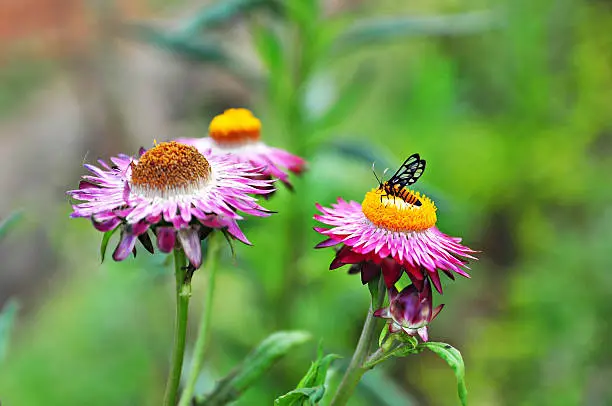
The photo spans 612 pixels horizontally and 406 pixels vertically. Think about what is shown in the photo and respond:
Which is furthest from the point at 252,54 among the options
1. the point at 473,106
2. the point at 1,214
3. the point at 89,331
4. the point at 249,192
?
the point at 249,192

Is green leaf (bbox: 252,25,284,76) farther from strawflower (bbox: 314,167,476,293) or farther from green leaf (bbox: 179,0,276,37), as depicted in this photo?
strawflower (bbox: 314,167,476,293)

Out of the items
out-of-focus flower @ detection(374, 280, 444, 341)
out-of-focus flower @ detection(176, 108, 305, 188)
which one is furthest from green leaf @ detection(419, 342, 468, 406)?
out-of-focus flower @ detection(176, 108, 305, 188)

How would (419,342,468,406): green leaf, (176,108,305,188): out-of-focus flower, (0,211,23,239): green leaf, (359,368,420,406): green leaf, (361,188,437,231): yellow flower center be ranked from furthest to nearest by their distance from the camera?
(359,368,420,406): green leaf → (176,108,305,188): out-of-focus flower → (0,211,23,239): green leaf → (361,188,437,231): yellow flower center → (419,342,468,406): green leaf

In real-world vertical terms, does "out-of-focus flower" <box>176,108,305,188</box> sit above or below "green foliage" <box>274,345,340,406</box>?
above

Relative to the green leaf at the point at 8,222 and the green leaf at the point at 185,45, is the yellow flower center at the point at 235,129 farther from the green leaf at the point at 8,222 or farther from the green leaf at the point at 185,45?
the green leaf at the point at 185,45

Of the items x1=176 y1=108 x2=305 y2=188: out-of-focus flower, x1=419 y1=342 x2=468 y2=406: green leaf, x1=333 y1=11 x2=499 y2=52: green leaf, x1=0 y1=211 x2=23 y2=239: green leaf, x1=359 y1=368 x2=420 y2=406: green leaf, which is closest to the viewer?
x1=419 y1=342 x2=468 y2=406: green leaf

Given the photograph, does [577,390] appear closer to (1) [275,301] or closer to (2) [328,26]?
(1) [275,301]

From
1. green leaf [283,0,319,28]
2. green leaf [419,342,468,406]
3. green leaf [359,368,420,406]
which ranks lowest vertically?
green leaf [359,368,420,406]
